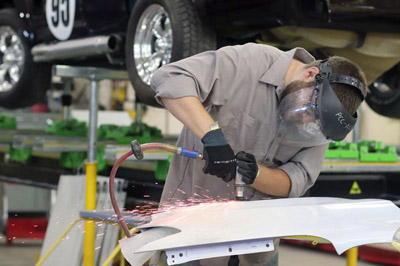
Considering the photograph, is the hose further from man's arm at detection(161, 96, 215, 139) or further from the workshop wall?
the workshop wall

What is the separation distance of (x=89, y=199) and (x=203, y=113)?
7.28ft

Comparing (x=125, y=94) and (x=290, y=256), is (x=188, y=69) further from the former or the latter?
(x=125, y=94)

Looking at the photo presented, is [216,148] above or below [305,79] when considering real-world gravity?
below

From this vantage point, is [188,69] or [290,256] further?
[290,256]

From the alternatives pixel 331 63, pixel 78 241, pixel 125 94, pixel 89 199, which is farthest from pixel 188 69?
pixel 125 94

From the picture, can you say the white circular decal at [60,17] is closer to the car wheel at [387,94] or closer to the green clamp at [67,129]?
the green clamp at [67,129]

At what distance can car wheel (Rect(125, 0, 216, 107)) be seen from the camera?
4.23 m

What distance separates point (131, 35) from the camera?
4617 mm

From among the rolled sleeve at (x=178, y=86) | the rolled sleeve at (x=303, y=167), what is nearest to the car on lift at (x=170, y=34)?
the rolled sleeve at (x=303, y=167)

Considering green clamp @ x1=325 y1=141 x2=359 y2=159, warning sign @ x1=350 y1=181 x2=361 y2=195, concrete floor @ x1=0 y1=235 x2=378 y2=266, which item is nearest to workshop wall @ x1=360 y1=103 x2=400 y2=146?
concrete floor @ x1=0 y1=235 x2=378 y2=266

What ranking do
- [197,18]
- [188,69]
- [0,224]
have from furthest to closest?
1. [0,224]
2. [197,18]
3. [188,69]

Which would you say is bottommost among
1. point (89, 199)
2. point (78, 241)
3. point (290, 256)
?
point (290, 256)

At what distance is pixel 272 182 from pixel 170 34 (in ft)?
6.80

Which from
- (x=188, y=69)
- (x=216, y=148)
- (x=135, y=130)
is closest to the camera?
(x=216, y=148)
